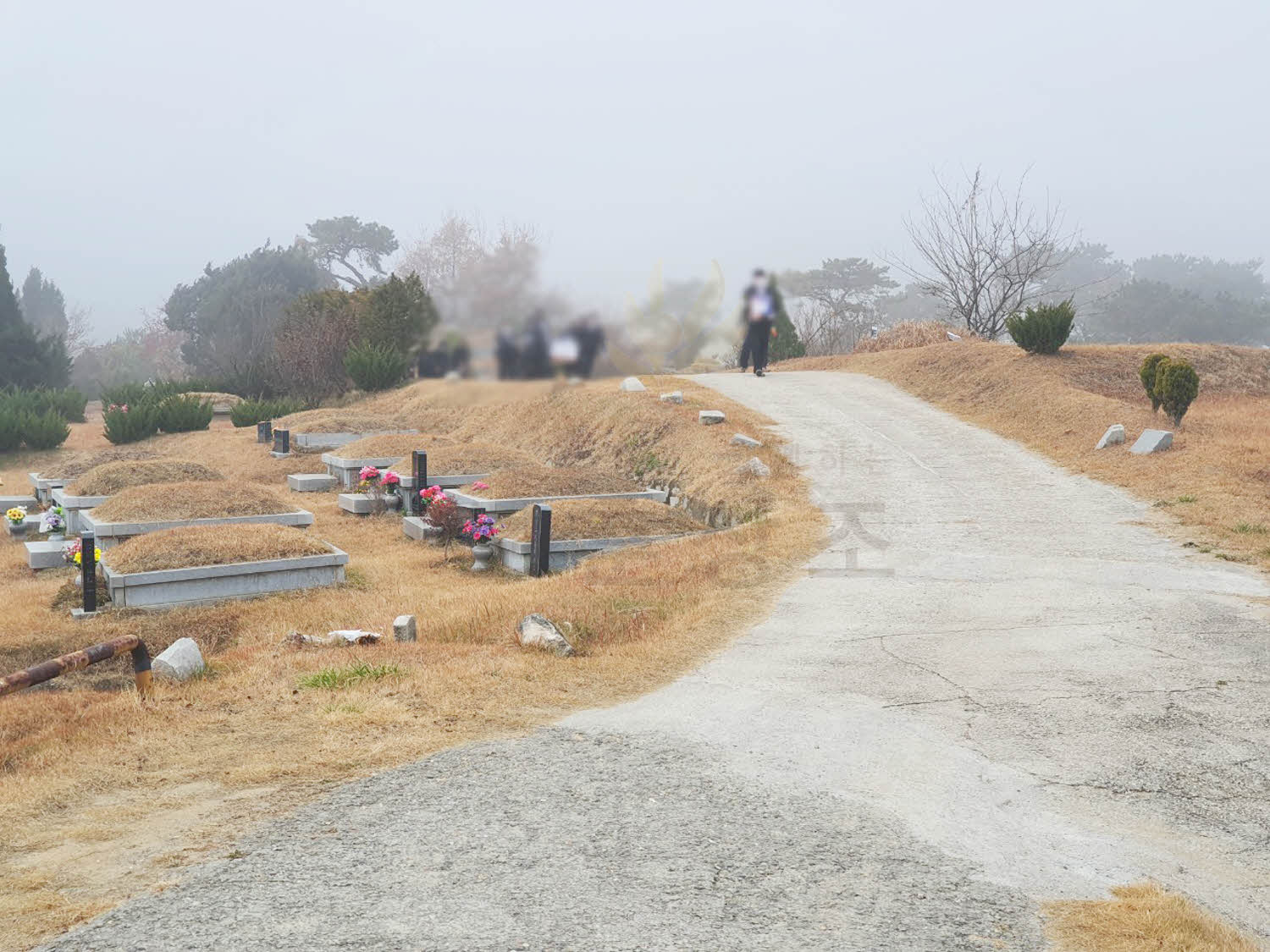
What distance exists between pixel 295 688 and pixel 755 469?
930 cm

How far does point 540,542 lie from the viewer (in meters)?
11.6

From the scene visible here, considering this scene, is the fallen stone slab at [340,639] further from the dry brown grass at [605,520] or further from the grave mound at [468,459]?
the grave mound at [468,459]

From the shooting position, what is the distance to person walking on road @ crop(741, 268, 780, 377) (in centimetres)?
1689

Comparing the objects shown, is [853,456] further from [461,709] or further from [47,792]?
[47,792]

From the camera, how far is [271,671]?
6922mm

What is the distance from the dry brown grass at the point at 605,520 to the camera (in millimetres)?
12273

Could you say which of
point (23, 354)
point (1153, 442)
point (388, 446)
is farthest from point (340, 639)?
point (23, 354)

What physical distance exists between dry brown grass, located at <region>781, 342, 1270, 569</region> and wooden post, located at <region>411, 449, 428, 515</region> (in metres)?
9.13

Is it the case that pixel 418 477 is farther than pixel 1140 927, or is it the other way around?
pixel 418 477

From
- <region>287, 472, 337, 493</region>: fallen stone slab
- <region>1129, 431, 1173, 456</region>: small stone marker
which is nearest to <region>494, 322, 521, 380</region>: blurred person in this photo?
<region>1129, 431, 1173, 456</region>: small stone marker

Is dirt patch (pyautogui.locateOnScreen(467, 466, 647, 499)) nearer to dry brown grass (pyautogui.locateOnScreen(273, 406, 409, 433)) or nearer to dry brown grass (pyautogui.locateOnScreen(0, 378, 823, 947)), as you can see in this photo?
dry brown grass (pyautogui.locateOnScreen(0, 378, 823, 947))

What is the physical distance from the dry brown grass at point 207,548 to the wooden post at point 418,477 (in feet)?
14.1

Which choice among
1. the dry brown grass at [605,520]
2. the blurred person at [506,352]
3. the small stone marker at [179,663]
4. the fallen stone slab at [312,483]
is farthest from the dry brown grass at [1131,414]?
the fallen stone slab at [312,483]

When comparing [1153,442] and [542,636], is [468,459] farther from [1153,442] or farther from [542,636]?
[542,636]
